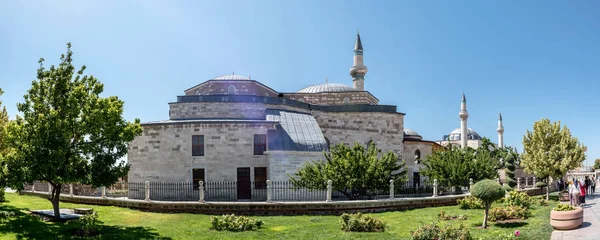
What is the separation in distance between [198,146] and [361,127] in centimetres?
1113

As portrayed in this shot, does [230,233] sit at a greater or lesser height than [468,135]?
lesser

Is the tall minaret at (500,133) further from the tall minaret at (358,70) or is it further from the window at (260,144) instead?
the window at (260,144)

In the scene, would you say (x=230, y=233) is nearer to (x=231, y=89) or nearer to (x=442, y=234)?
(x=442, y=234)

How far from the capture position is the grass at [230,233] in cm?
1241

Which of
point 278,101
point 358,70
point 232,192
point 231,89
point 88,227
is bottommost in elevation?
point 232,192

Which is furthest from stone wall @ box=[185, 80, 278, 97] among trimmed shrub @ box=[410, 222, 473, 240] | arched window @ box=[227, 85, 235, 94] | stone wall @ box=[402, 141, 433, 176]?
trimmed shrub @ box=[410, 222, 473, 240]

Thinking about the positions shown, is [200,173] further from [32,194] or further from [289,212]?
[32,194]

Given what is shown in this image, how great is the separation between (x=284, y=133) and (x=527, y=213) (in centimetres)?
1175

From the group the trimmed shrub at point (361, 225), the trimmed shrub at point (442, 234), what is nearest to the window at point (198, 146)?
the trimmed shrub at point (361, 225)

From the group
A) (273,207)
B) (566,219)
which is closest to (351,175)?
(273,207)

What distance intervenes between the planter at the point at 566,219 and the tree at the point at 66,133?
42.0 feet

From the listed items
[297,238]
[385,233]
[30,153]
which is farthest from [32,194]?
[385,233]

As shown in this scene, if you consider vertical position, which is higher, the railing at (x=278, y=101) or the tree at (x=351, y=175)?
the railing at (x=278, y=101)

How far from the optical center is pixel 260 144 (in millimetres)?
22703
